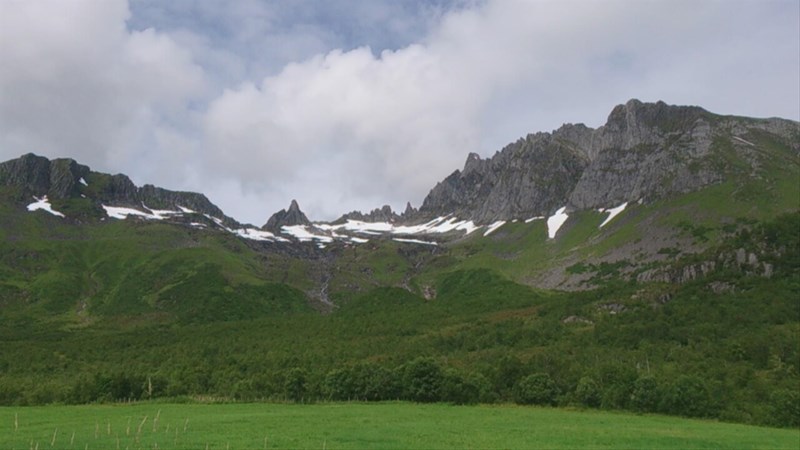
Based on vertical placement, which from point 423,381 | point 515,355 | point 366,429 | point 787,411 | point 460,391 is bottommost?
point 460,391

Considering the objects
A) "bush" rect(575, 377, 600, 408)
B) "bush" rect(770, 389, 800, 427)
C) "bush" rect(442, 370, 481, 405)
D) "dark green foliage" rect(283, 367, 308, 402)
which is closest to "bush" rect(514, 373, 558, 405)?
"bush" rect(575, 377, 600, 408)

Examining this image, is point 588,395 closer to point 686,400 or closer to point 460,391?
point 686,400

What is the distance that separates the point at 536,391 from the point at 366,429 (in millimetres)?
39223

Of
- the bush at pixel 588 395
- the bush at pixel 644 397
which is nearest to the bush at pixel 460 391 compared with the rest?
the bush at pixel 588 395

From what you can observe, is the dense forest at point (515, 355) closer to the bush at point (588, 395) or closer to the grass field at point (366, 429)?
the bush at point (588, 395)

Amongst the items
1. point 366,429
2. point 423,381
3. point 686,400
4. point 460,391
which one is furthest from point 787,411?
point 366,429

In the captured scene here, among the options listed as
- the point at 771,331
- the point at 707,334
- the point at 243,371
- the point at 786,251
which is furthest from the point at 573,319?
the point at 243,371

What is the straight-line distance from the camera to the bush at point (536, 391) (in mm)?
85062

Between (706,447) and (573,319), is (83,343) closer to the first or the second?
(573,319)

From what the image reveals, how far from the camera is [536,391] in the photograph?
85.2m

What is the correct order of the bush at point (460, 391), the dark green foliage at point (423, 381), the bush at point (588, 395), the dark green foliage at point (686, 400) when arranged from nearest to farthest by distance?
1. the dark green foliage at point (686, 400)
2. the bush at point (588, 395)
3. the bush at point (460, 391)
4. the dark green foliage at point (423, 381)

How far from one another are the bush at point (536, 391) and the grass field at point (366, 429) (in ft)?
21.0

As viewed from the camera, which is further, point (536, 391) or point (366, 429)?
point (536, 391)

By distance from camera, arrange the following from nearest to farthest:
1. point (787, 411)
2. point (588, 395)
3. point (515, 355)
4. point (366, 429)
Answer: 1. point (366, 429)
2. point (787, 411)
3. point (588, 395)
4. point (515, 355)
